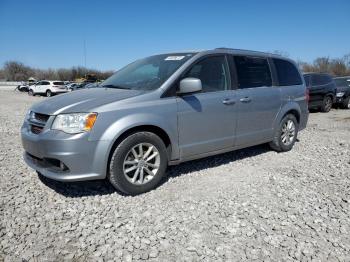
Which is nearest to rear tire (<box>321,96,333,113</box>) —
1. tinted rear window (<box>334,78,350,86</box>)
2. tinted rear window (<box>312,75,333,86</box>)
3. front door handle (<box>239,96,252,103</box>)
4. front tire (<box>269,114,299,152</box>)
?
tinted rear window (<box>312,75,333,86</box>)

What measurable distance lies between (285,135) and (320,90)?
8060 mm

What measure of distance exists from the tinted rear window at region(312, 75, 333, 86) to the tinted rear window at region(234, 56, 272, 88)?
8.48 metres

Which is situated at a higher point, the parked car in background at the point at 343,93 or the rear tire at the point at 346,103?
the parked car in background at the point at 343,93

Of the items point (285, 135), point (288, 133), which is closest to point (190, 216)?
point (285, 135)

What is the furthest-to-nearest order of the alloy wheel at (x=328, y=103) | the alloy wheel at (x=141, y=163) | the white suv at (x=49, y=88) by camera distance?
the white suv at (x=49, y=88), the alloy wheel at (x=328, y=103), the alloy wheel at (x=141, y=163)

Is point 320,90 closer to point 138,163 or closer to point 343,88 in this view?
point 343,88

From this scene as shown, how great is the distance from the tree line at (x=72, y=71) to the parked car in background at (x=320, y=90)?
124ft

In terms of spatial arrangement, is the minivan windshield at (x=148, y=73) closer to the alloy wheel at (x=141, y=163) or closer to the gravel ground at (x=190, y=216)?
the alloy wheel at (x=141, y=163)

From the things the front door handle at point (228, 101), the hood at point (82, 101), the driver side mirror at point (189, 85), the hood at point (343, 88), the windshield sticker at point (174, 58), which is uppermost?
the windshield sticker at point (174, 58)

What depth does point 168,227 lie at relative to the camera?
321 cm

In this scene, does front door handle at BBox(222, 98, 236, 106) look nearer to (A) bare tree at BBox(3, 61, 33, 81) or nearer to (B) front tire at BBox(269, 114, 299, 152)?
(B) front tire at BBox(269, 114, 299, 152)

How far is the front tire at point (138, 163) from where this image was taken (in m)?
3.77

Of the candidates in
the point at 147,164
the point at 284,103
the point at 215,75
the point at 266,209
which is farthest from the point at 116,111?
the point at 284,103

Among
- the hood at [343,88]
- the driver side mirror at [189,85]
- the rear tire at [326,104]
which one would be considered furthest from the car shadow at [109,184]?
the hood at [343,88]
